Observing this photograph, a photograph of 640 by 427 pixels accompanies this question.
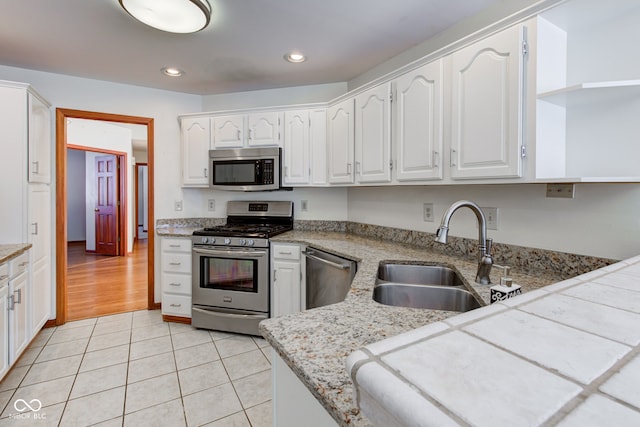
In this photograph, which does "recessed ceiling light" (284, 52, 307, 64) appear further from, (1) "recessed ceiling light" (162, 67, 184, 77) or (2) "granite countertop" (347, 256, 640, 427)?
(2) "granite countertop" (347, 256, 640, 427)

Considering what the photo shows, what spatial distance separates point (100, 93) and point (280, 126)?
1831 millimetres

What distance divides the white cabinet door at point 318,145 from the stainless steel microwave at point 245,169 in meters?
0.34

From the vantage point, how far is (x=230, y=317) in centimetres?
274

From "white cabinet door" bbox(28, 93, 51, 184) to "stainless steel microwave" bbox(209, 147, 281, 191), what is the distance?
137 cm

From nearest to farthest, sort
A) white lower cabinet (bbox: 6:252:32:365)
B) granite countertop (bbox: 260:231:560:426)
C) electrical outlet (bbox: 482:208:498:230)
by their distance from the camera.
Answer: granite countertop (bbox: 260:231:560:426) → electrical outlet (bbox: 482:208:498:230) → white lower cabinet (bbox: 6:252:32:365)

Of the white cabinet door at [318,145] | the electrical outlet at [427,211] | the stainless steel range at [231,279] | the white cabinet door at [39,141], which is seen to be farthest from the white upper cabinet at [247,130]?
the electrical outlet at [427,211]

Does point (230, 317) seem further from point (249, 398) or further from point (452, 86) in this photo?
point (452, 86)

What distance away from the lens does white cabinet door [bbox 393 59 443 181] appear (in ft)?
6.10

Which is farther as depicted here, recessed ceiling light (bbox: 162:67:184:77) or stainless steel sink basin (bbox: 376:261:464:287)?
recessed ceiling light (bbox: 162:67:184:77)

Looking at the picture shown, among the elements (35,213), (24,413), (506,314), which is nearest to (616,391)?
(506,314)

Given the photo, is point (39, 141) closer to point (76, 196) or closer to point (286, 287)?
point (286, 287)

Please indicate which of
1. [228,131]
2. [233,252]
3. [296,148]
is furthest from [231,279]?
[228,131]

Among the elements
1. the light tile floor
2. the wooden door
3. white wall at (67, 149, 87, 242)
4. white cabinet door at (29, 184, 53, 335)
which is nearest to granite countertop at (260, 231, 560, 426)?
the light tile floor

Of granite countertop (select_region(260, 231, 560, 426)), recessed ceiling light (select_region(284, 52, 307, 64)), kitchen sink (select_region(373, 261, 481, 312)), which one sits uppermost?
recessed ceiling light (select_region(284, 52, 307, 64))
